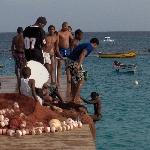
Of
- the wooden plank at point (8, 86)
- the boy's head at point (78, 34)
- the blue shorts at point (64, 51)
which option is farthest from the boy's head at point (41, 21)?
the wooden plank at point (8, 86)

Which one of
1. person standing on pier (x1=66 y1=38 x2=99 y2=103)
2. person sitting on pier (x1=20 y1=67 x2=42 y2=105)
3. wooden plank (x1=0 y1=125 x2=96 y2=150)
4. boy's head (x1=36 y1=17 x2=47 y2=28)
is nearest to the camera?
wooden plank (x1=0 y1=125 x2=96 y2=150)

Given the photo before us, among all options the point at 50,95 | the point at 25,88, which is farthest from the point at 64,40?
the point at 25,88

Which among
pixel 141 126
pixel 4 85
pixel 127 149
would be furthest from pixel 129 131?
pixel 4 85

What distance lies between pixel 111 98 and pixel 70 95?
23.0 m

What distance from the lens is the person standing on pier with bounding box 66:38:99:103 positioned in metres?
13.7

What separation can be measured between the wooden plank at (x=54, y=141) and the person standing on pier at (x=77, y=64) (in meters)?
2.97

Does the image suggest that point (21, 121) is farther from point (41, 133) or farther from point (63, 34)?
point (63, 34)

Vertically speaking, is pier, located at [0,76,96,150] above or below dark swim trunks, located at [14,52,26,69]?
below

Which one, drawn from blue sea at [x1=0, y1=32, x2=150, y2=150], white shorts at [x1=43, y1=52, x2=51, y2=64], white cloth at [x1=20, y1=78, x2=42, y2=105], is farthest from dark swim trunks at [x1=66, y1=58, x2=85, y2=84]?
blue sea at [x1=0, y1=32, x2=150, y2=150]

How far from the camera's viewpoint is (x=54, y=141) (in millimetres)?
10266

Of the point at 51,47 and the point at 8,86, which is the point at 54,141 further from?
the point at 8,86

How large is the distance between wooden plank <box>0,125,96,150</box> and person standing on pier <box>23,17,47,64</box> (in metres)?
3.44

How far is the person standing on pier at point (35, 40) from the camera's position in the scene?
1386 centimetres

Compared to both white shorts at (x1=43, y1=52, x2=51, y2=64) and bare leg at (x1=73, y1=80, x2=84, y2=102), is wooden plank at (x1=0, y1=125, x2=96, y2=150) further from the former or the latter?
white shorts at (x1=43, y1=52, x2=51, y2=64)
